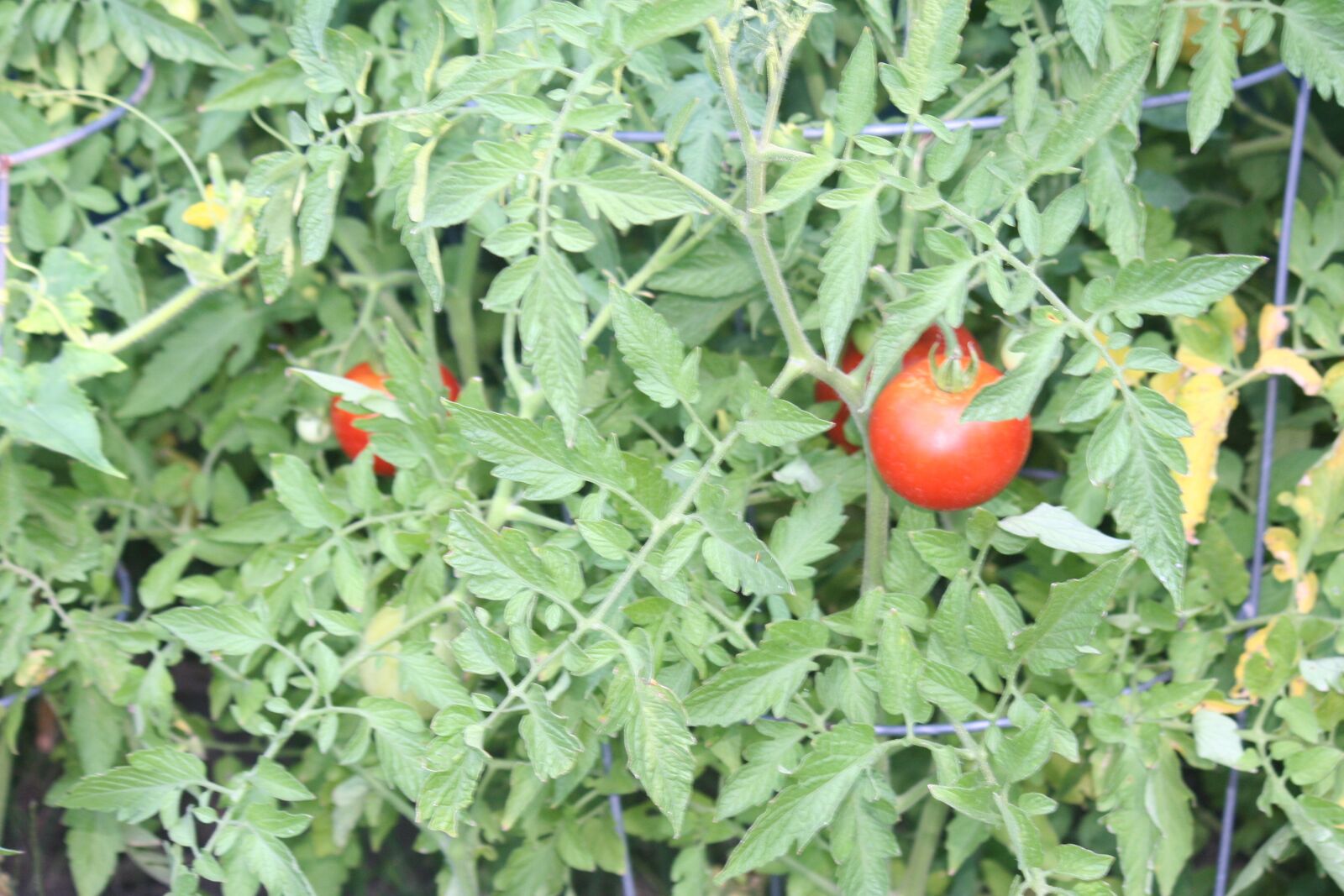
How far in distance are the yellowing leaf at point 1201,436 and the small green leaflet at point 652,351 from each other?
46 centimetres

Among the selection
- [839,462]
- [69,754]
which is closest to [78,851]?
[69,754]

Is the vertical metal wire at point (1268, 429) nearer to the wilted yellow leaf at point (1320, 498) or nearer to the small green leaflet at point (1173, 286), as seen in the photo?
the wilted yellow leaf at point (1320, 498)

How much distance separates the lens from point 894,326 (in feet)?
2.60

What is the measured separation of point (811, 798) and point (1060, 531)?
29 cm

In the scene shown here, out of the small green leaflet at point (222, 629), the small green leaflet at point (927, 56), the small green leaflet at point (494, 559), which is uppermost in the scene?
the small green leaflet at point (927, 56)

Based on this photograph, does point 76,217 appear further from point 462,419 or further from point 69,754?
point 462,419

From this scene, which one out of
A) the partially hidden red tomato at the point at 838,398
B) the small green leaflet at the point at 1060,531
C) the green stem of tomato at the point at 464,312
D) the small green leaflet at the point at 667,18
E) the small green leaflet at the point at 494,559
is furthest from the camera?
the green stem of tomato at the point at 464,312

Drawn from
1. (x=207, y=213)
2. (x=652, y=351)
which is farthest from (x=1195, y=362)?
(x=207, y=213)

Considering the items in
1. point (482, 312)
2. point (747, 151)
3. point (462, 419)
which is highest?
point (747, 151)

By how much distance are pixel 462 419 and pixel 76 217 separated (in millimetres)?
698

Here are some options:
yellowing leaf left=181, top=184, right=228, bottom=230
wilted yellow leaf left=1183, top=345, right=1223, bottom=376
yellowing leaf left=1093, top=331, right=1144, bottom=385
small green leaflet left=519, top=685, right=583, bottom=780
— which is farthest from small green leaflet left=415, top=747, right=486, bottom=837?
wilted yellow leaf left=1183, top=345, right=1223, bottom=376

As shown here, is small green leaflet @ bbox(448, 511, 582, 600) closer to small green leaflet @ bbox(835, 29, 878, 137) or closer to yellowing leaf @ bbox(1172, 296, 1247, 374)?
small green leaflet @ bbox(835, 29, 878, 137)

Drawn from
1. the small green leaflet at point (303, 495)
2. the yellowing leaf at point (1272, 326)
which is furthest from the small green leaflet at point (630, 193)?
the yellowing leaf at point (1272, 326)

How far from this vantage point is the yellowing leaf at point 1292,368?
3.38 ft
